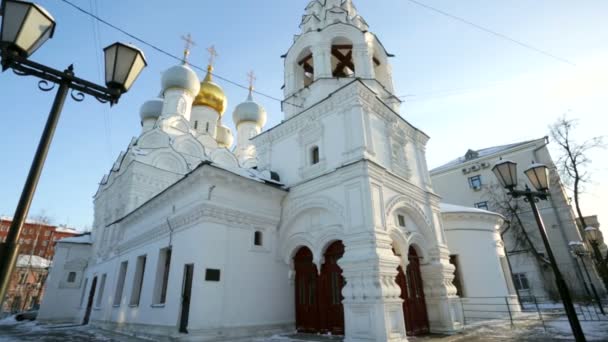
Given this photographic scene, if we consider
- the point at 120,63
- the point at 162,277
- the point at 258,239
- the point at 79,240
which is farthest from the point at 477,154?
the point at 79,240

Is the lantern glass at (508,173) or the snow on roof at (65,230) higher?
the snow on roof at (65,230)

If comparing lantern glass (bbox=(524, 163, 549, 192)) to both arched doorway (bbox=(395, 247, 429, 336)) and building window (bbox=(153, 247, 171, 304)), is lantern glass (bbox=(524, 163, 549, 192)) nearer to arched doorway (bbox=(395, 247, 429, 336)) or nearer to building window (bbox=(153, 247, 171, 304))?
arched doorway (bbox=(395, 247, 429, 336))

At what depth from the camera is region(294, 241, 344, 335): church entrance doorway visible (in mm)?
9344

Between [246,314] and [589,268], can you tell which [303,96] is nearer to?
[246,314]

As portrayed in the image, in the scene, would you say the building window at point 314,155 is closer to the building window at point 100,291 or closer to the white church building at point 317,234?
the white church building at point 317,234

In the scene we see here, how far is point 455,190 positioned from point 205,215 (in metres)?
24.3

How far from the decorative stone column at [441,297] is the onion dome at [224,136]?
2014cm

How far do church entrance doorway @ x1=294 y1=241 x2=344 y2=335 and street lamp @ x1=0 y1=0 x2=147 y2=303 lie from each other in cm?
762

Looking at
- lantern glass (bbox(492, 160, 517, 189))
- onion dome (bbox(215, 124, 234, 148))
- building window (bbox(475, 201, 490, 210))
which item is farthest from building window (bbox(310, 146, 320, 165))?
building window (bbox(475, 201, 490, 210))

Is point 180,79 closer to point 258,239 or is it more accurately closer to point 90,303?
point 90,303

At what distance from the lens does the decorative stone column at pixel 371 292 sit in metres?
7.44

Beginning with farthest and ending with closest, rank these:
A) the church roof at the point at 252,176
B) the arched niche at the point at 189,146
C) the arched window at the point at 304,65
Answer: the arched niche at the point at 189,146, the arched window at the point at 304,65, the church roof at the point at 252,176

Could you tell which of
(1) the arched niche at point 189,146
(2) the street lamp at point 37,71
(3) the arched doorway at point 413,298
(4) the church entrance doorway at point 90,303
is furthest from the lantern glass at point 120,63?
(4) the church entrance doorway at point 90,303

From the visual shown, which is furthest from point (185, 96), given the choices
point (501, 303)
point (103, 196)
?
point (501, 303)
